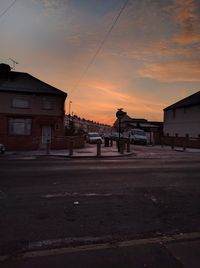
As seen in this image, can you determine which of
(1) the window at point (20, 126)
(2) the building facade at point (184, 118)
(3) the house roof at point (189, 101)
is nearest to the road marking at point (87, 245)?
(1) the window at point (20, 126)

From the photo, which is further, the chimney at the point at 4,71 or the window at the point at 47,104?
the chimney at the point at 4,71

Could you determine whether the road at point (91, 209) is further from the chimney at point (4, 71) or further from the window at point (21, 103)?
the chimney at point (4, 71)

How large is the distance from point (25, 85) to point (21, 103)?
2.16m

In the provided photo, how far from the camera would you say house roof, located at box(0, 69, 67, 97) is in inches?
1348

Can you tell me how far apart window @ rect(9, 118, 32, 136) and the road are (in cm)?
2165

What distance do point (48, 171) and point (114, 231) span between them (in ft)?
25.9

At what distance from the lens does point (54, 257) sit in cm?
482

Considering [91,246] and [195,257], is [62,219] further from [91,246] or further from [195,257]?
[195,257]

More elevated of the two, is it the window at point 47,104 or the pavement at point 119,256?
the window at point 47,104

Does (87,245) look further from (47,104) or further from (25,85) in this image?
(25,85)

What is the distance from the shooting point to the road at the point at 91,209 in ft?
19.0

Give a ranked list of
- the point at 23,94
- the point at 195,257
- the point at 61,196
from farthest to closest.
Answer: the point at 23,94, the point at 61,196, the point at 195,257

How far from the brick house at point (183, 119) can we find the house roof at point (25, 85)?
Result: 17647 mm

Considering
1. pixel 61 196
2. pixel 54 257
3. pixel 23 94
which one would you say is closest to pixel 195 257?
pixel 54 257
